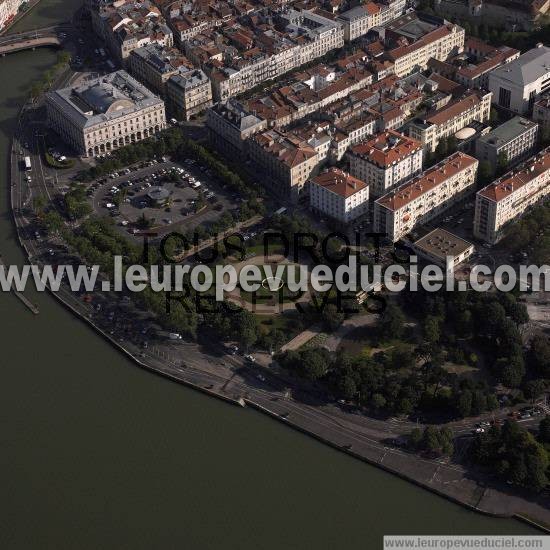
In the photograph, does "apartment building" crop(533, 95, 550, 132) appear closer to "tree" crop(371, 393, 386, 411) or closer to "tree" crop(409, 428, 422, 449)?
"tree" crop(371, 393, 386, 411)

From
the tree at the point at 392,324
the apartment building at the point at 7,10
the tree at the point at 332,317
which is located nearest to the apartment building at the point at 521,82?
the tree at the point at 392,324

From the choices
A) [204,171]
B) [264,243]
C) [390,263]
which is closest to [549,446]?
[390,263]

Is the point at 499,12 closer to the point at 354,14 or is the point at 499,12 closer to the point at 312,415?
the point at 354,14

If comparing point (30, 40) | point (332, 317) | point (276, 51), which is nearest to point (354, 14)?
point (276, 51)

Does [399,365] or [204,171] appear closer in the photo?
[399,365]

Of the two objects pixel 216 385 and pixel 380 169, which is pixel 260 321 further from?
pixel 380 169

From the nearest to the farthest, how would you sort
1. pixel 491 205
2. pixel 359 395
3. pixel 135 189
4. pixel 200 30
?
pixel 359 395, pixel 491 205, pixel 135 189, pixel 200 30

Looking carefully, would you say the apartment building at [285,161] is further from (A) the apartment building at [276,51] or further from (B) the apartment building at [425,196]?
(A) the apartment building at [276,51]
